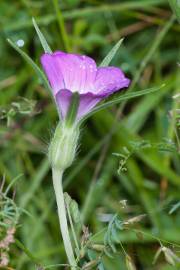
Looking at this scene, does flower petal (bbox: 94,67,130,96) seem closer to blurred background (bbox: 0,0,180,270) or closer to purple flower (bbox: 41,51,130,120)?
purple flower (bbox: 41,51,130,120)

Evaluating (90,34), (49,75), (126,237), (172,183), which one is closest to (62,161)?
(49,75)

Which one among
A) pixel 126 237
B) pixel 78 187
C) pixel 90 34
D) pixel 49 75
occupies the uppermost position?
pixel 90 34

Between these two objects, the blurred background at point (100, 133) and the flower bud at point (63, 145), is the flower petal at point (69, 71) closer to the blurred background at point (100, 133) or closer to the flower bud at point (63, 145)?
the flower bud at point (63, 145)

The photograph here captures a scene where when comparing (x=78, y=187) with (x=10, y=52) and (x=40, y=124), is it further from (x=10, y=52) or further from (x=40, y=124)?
(x=10, y=52)

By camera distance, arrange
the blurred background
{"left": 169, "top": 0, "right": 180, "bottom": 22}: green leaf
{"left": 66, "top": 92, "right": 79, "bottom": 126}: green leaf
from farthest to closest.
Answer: the blurred background, {"left": 169, "top": 0, "right": 180, "bottom": 22}: green leaf, {"left": 66, "top": 92, "right": 79, "bottom": 126}: green leaf

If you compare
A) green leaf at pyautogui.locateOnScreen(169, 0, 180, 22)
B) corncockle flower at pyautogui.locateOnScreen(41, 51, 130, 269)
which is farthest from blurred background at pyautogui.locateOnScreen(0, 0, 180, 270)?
corncockle flower at pyautogui.locateOnScreen(41, 51, 130, 269)

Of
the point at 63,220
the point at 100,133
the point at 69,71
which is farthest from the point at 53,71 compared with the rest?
the point at 100,133

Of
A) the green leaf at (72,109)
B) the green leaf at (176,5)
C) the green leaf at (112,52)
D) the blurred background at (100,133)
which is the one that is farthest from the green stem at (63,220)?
the blurred background at (100,133)

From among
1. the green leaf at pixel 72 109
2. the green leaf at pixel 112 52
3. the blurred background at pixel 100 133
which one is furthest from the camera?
the blurred background at pixel 100 133
